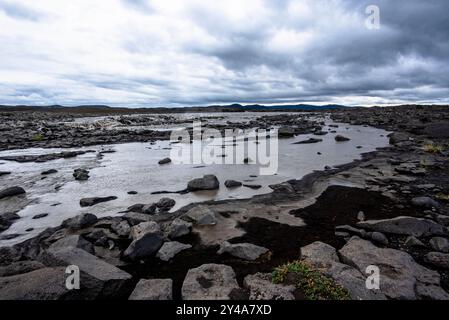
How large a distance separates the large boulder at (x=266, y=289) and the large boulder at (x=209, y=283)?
268mm

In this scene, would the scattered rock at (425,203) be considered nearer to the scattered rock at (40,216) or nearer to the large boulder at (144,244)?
the large boulder at (144,244)

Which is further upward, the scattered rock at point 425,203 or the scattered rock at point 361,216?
the scattered rock at point 425,203

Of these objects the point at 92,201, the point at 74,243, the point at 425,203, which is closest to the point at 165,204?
the point at 92,201

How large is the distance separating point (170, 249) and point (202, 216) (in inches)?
69.6

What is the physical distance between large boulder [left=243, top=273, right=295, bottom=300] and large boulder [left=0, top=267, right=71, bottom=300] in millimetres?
2949

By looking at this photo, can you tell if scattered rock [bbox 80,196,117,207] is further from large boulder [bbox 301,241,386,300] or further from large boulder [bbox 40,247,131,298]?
large boulder [bbox 301,241,386,300]

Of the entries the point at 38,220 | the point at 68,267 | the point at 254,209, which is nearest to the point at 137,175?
the point at 38,220

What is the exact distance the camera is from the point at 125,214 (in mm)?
8625

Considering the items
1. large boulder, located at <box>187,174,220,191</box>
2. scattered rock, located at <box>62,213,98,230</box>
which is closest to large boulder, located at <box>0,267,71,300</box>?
scattered rock, located at <box>62,213,98,230</box>

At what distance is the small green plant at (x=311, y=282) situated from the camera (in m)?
4.68

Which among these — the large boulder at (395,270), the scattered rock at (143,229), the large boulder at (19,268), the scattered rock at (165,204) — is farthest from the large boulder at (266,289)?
the scattered rock at (165,204)

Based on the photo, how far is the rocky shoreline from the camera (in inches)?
197

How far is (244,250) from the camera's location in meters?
6.40

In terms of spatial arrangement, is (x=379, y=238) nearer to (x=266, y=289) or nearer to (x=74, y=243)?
(x=266, y=289)
